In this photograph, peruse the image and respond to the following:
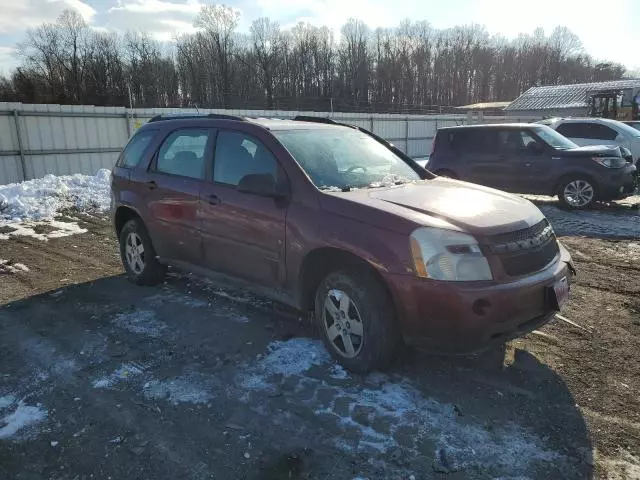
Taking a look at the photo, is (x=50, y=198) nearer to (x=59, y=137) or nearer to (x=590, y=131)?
(x=59, y=137)

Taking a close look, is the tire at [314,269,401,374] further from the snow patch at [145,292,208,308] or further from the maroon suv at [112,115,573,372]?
the snow patch at [145,292,208,308]

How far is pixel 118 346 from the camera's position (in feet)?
13.2

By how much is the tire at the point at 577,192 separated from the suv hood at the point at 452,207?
22.5 ft

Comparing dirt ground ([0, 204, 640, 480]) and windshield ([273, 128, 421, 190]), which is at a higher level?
windshield ([273, 128, 421, 190])

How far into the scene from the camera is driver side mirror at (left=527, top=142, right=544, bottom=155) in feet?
33.1

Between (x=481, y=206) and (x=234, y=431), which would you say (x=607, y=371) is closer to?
(x=481, y=206)

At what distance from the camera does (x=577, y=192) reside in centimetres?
984

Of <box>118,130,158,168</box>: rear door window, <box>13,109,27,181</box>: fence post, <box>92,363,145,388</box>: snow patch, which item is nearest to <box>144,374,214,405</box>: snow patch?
<box>92,363,145,388</box>: snow patch

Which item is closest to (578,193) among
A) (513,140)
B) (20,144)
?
(513,140)

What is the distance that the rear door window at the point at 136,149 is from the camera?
5392 mm

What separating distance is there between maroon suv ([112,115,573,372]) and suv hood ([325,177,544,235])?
14 mm

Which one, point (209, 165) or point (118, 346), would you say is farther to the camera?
point (209, 165)

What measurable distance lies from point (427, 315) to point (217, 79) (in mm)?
66006

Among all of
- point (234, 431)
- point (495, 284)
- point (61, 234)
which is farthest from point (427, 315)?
point (61, 234)
